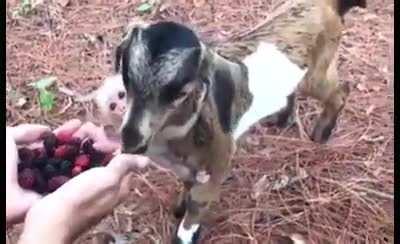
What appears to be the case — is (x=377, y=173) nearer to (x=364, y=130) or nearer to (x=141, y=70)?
(x=364, y=130)

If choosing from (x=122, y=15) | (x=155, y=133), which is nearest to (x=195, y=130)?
(x=155, y=133)

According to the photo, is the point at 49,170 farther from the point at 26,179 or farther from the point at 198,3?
the point at 198,3

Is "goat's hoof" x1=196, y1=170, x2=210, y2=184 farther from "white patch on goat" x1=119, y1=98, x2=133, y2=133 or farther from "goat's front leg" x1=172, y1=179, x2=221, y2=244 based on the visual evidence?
"white patch on goat" x1=119, y1=98, x2=133, y2=133

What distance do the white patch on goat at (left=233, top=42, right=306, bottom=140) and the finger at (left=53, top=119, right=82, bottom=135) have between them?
183 mm

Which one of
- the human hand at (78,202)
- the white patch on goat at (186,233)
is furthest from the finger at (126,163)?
the white patch on goat at (186,233)

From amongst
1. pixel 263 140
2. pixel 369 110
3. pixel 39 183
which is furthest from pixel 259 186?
pixel 39 183

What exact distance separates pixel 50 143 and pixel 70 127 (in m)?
0.03

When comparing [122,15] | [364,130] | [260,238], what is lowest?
[260,238]

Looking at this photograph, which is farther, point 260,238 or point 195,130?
point 260,238

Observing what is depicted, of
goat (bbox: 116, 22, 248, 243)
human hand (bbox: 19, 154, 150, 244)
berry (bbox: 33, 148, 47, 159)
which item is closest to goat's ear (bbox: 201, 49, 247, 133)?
goat (bbox: 116, 22, 248, 243)

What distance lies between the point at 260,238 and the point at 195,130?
0.19m

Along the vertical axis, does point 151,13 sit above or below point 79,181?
above

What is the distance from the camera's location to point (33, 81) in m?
1.26

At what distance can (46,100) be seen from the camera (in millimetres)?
1257
